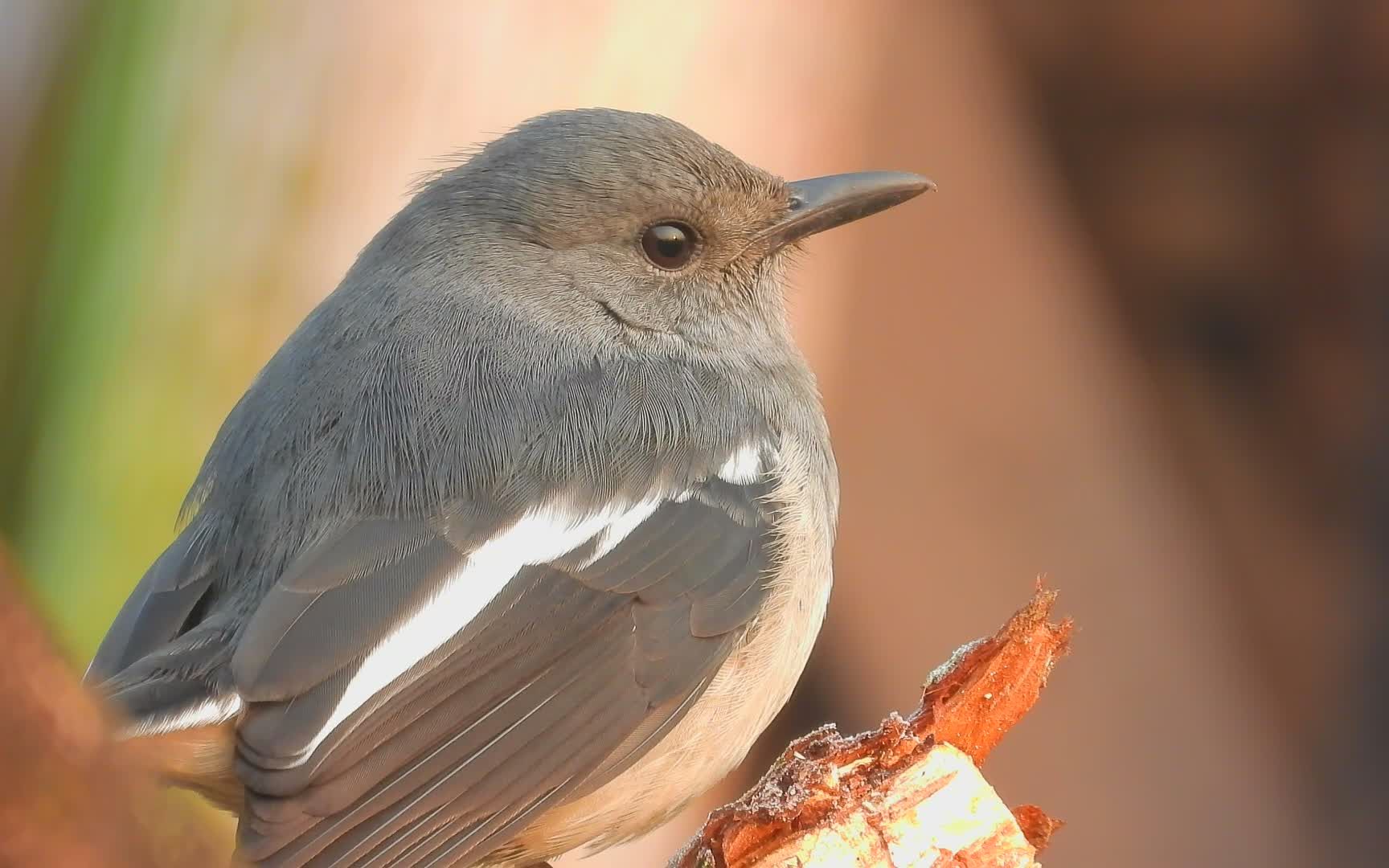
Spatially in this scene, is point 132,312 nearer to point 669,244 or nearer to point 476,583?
point 669,244

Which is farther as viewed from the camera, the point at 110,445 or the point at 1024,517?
the point at 1024,517

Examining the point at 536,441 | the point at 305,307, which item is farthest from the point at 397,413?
the point at 305,307

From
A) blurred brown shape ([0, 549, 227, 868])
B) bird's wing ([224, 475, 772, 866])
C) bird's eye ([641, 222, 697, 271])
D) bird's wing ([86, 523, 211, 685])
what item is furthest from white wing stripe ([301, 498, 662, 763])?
blurred brown shape ([0, 549, 227, 868])

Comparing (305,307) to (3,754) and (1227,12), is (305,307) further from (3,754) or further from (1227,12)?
(1227,12)

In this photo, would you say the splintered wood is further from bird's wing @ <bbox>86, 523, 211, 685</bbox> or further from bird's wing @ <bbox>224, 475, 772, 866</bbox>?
bird's wing @ <bbox>86, 523, 211, 685</bbox>

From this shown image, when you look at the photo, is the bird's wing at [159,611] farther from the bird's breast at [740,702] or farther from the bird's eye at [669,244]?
the bird's eye at [669,244]

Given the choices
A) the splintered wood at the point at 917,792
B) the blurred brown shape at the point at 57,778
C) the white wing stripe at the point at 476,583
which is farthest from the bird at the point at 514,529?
the blurred brown shape at the point at 57,778

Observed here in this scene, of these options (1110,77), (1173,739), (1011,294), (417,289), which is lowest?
(1173,739)
